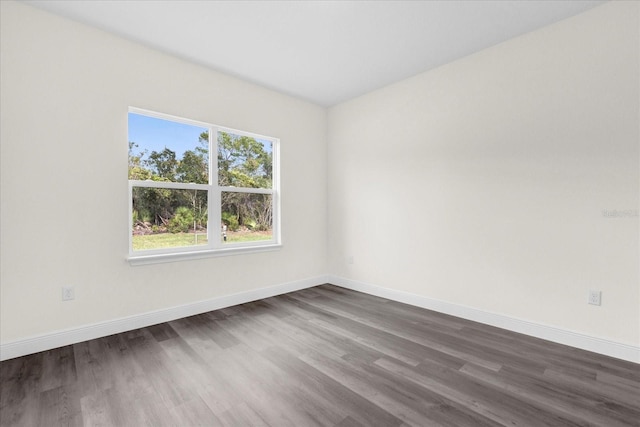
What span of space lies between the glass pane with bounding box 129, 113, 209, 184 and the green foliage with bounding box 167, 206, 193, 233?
1.13 feet

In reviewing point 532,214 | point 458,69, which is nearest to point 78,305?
point 532,214

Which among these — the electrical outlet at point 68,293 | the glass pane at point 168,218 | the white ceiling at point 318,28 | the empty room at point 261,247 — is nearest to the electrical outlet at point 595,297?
the empty room at point 261,247

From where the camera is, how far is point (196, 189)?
3.30 m

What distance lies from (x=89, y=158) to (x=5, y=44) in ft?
3.13

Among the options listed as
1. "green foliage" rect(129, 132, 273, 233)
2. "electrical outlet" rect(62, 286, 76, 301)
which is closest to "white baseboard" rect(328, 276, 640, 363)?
"green foliage" rect(129, 132, 273, 233)

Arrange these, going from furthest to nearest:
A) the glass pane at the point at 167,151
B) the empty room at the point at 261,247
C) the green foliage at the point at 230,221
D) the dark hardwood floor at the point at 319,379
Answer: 1. the green foliage at the point at 230,221
2. the glass pane at the point at 167,151
3. the empty room at the point at 261,247
4. the dark hardwood floor at the point at 319,379

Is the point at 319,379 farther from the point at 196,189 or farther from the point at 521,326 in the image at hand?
the point at 196,189

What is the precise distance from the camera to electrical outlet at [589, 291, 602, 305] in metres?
2.34

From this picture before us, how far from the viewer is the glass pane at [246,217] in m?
3.58

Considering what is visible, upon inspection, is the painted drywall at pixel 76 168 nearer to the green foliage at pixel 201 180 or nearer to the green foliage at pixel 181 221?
the green foliage at pixel 201 180

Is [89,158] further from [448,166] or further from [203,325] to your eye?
[448,166]

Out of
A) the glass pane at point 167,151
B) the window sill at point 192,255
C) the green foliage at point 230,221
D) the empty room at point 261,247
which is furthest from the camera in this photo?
the green foliage at point 230,221

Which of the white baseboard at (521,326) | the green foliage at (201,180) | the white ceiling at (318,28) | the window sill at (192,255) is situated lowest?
the white baseboard at (521,326)

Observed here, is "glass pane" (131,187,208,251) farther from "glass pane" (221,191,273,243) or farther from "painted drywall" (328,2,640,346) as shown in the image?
"painted drywall" (328,2,640,346)
